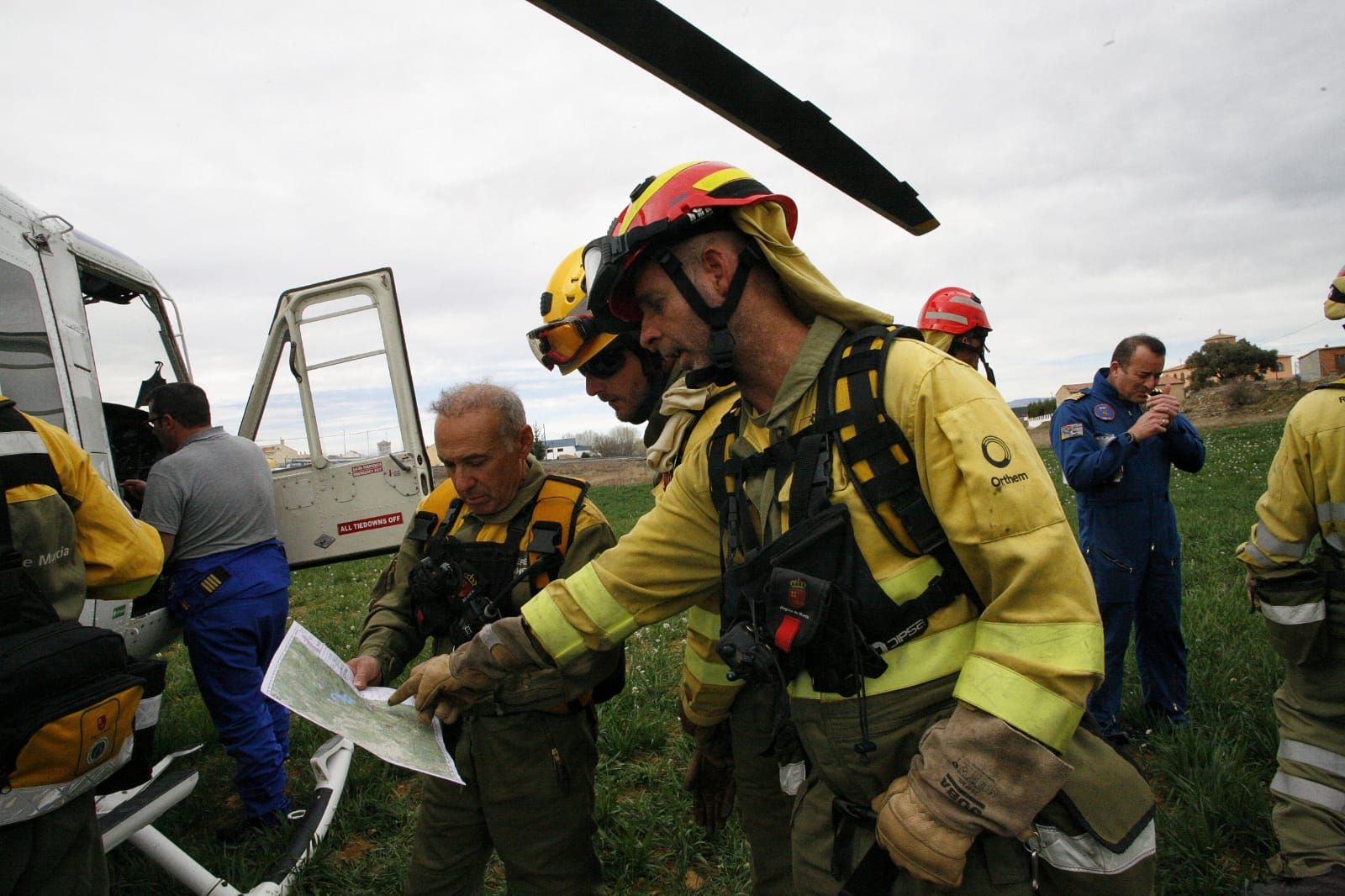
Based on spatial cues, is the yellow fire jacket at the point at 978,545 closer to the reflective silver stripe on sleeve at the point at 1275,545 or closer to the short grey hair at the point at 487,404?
the short grey hair at the point at 487,404

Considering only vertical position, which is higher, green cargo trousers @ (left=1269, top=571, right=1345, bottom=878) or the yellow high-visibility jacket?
the yellow high-visibility jacket

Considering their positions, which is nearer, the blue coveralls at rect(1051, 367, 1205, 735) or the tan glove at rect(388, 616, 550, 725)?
the tan glove at rect(388, 616, 550, 725)

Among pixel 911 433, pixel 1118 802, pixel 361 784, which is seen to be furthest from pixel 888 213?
pixel 361 784

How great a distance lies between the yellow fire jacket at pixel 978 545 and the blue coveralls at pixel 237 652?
12.4 ft

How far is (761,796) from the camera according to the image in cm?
260

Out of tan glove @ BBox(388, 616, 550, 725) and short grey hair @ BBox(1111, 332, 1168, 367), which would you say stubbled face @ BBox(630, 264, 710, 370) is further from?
short grey hair @ BBox(1111, 332, 1168, 367)

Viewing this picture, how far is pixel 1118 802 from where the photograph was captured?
4.67 feet

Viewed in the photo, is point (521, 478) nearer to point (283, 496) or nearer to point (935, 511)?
point (935, 511)

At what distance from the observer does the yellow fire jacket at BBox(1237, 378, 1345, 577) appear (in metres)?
2.64

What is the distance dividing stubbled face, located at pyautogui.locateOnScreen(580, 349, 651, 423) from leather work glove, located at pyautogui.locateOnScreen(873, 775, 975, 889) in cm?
196

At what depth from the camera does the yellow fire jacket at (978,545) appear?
1297 millimetres

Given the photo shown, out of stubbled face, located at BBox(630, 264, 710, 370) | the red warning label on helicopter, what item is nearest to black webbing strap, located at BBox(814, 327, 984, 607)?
stubbled face, located at BBox(630, 264, 710, 370)

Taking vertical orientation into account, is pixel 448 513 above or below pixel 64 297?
below

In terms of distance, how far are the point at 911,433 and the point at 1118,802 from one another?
775 millimetres
